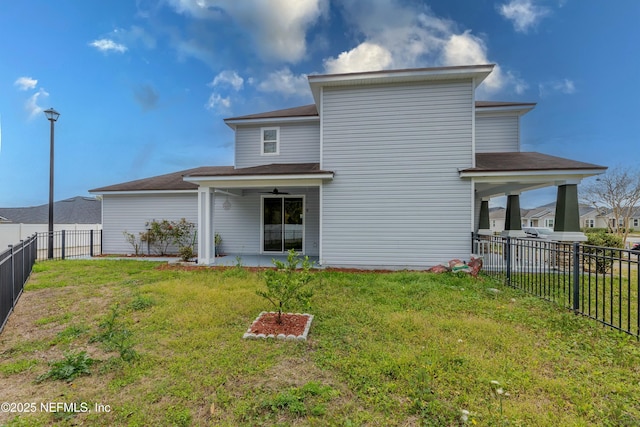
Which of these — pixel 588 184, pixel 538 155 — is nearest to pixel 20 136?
pixel 538 155

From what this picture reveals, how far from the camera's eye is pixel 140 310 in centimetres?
477

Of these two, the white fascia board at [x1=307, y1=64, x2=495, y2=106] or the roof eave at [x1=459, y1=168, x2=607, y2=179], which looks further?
the white fascia board at [x1=307, y1=64, x2=495, y2=106]

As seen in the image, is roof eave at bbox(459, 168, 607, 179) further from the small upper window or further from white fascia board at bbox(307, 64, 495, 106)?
the small upper window

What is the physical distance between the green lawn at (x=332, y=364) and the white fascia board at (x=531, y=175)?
378 cm

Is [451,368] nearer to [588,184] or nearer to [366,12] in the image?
[366,12]

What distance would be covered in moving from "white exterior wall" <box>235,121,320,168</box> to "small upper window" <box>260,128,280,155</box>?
16cm

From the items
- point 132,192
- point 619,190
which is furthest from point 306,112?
point 619,190

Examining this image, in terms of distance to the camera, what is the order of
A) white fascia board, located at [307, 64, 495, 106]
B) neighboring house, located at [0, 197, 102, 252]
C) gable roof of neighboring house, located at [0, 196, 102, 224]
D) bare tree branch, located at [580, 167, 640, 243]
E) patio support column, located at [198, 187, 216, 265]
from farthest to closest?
gable roof of neighboring house, located at [0, 196, 102, 224] → neighboring house, located at [0, 197, 102, 252] → bare tree branch, located at [580, 167, 640, 243] → patio support column, located at [198, 187, 216, 265] → white fascia board, located at [307, 64, 495, 106]

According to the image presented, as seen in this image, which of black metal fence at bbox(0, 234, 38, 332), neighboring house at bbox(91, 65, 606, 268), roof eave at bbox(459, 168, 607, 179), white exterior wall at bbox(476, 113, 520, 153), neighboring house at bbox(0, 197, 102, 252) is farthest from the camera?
neighboring house at bbox(0, 197, 102, 252)

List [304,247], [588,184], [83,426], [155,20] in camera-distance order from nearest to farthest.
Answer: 1. [83,426]
2. [304,247]
3. [155,20]
4. [588,184]

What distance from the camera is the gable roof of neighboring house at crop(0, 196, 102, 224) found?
79.6 feet

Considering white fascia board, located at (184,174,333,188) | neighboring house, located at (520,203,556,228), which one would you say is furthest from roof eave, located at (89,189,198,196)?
neighboring house, located at (520,203,556,228)

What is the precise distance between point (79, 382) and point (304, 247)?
27.4 feet

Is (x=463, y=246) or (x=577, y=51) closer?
(x=463, y=246)
